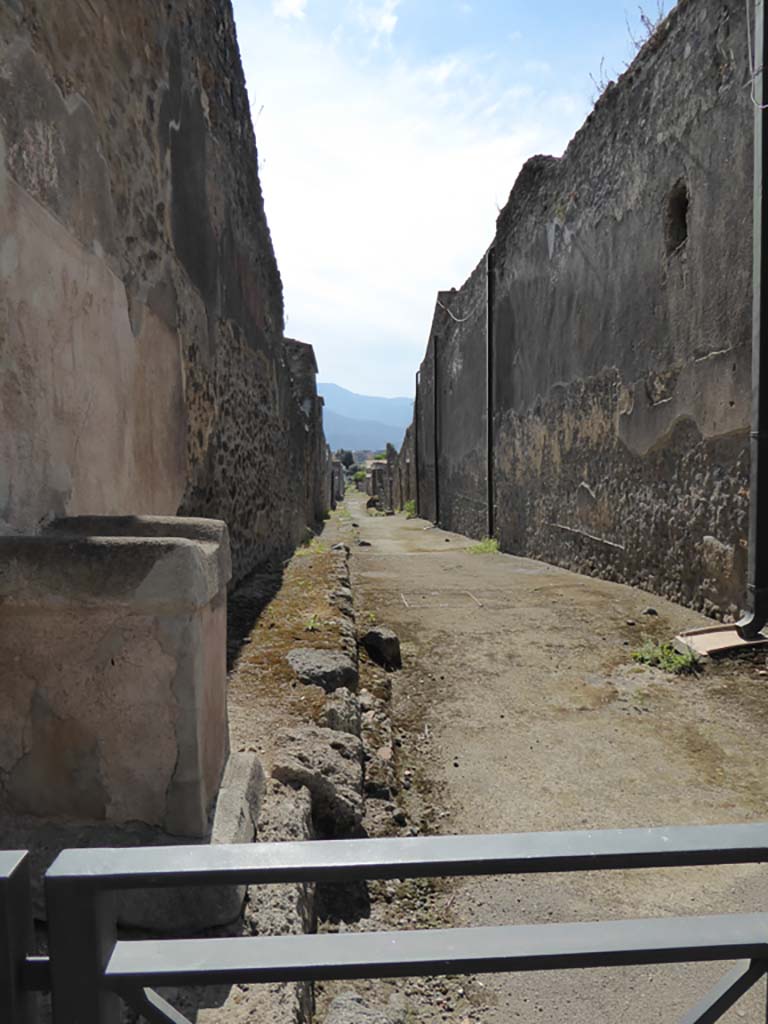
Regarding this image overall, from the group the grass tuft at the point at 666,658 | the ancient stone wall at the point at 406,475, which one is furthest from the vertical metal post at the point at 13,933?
the ancient stone wall at the point at 406,475

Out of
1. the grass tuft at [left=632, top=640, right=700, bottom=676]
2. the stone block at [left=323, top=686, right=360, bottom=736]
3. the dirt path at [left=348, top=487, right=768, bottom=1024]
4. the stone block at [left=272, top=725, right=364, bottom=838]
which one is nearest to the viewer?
the dirt path at [left=348, top=487, right=768, bottom=1024]

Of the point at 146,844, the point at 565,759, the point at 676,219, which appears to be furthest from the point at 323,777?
the point at 676,219

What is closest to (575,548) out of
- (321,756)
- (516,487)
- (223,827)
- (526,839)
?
(516,487)

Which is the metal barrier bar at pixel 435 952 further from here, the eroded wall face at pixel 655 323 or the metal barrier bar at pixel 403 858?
the eroded wall face at pixel 655 323

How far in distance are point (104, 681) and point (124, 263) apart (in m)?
1.78

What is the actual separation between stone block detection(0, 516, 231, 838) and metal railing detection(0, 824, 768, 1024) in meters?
0.55

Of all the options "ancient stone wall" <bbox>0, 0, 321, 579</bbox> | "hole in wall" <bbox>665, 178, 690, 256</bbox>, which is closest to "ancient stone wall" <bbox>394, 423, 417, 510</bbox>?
"hole in wall" <bbox>665, 178, 690, 256</bbox>

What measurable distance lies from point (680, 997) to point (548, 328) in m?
6.52

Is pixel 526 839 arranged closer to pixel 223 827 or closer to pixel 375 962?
pixel 375 962

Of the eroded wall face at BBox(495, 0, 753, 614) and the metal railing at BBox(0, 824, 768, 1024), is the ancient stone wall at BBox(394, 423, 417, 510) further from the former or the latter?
the metal railing at BBox(0, 824, 768, 1024)

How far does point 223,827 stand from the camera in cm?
133

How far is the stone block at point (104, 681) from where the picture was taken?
1.24m

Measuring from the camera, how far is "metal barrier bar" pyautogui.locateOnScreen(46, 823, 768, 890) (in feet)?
2.25

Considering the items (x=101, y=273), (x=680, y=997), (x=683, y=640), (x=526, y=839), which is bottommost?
(x=680, y=997)
